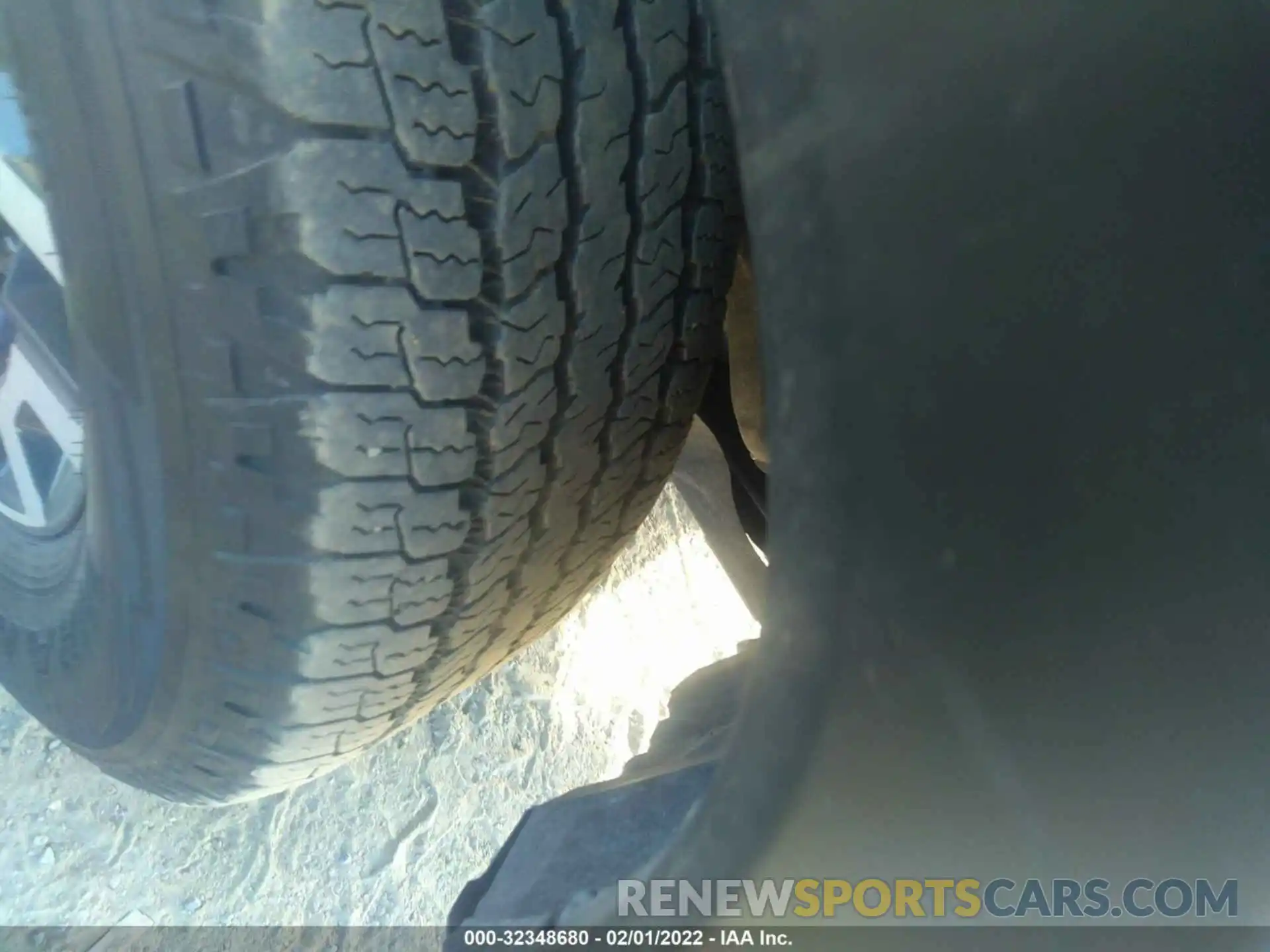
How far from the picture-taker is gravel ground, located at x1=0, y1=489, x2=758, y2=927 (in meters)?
1.32

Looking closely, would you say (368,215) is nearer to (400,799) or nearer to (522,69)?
(522,69)

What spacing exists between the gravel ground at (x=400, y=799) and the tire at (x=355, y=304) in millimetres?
602

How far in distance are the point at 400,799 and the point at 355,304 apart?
3.30 feet

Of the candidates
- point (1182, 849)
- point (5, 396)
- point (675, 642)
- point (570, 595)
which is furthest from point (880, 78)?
point (675, 642)

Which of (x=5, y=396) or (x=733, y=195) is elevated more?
(x=733, y=195)

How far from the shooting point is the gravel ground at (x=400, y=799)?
1.32 m

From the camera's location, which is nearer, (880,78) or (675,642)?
(880,78)

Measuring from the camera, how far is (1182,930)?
21.2 inches

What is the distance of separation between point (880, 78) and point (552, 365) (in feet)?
A: 1.01

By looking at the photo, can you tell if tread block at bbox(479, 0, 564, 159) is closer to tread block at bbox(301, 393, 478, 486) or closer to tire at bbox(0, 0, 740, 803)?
tire at bbox(0, 0, 740, 803)

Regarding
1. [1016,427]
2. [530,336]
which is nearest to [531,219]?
[530,336]

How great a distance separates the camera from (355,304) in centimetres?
58

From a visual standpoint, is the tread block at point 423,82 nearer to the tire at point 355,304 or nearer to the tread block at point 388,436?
the tire at point 355,304

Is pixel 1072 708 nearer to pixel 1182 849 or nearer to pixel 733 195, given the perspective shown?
pixel 1182 849
